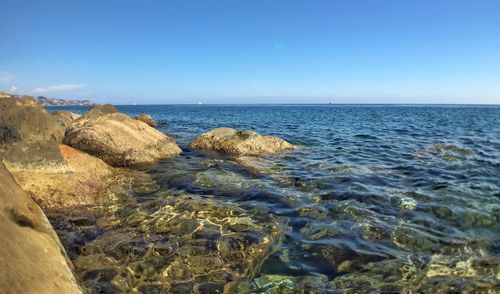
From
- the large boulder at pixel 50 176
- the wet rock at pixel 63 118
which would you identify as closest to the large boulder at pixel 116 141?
the large boulder at pixel 50 176

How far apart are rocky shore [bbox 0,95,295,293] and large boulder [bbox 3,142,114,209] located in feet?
0.07

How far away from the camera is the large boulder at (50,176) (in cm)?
830

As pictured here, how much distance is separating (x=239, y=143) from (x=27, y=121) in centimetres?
849

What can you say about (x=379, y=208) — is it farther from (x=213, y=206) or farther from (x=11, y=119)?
(x=11, y=119)

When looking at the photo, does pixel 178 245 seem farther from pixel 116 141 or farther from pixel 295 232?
pixel 116 141

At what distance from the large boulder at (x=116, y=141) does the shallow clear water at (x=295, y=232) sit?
142cm

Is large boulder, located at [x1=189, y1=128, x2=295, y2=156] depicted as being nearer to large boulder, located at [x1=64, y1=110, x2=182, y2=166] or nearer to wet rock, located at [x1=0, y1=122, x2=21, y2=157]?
large boulder, located at [x1=64, y1=110, x2=182, y2=166]

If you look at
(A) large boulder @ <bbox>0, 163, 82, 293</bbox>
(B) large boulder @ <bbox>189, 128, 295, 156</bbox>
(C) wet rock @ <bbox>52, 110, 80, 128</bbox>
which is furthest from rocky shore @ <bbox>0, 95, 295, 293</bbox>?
(C) wet rock @ <bbox>52, 110, 80, 128</bbox>

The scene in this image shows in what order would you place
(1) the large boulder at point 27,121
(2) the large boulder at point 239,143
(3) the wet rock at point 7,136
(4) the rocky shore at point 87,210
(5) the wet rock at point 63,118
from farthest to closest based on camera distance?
(5) the wet rock at point 63,118, (2) the large boulder at point 239,143, (1) the large boulder at point 27,121, (3) the wet rock at point 7,136, (4) the rocky shore at point 87,210

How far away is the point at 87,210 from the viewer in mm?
8188

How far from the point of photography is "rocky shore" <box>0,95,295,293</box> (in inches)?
159

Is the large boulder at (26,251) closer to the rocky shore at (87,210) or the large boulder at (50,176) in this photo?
the rocky shore at (87,210)

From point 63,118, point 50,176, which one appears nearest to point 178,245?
point 50,176

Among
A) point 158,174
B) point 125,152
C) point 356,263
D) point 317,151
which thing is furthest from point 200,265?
point 317,151
